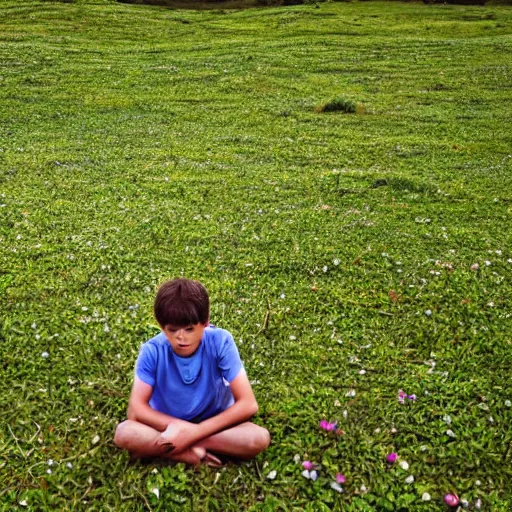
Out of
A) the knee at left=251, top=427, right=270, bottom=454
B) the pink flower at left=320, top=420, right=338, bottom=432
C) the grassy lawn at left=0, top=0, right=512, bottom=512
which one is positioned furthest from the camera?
the pink flower at left=320, top=420, right=338, bottom=432

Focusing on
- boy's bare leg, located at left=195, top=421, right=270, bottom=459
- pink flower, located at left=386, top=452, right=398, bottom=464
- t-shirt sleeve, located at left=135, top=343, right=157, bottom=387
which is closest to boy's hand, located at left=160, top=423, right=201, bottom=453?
boy's bare leg, located at left=195, top=421, right=270, bottom=459

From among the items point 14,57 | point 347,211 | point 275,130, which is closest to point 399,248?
Answer: point 347,211

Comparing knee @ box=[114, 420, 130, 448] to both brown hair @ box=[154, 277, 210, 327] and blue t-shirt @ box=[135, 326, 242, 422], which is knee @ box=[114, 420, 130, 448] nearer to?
blue t-shirt @ box=[135, 326, 242, 422]

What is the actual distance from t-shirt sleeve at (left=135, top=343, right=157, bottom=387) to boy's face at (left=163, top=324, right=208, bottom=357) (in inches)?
10.6

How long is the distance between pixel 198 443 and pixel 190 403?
403 millimetres

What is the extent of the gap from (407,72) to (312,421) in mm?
25912

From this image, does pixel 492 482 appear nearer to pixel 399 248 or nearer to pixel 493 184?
pixel 399 248

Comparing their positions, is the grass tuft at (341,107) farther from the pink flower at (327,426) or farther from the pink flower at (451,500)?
the pink flower at (451,500)

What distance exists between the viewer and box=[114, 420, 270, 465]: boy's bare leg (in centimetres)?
536

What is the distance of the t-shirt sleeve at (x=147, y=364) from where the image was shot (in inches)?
212

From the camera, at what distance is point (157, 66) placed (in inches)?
1109

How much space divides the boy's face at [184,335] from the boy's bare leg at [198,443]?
2.56 feet

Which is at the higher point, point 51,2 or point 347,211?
point 51,2

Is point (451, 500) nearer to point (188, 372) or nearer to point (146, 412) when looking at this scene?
point (188, 372)
